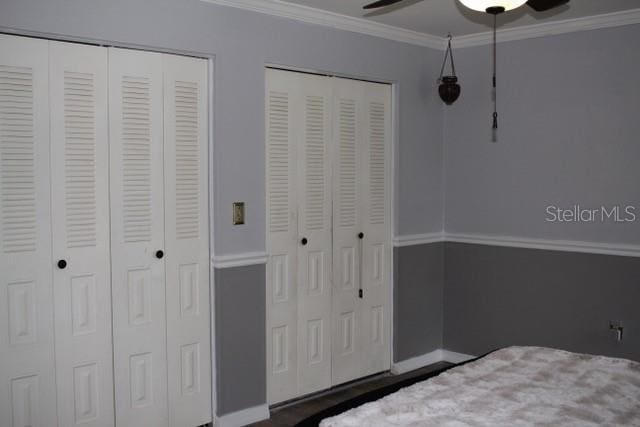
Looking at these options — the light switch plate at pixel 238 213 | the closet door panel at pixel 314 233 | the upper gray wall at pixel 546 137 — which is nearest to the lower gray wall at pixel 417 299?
the upper gray wall at pixel 546 137

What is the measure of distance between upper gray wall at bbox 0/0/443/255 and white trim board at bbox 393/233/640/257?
3.0 inches

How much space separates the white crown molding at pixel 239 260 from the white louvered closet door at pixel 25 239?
2.77ft

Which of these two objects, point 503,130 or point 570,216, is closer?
point 570,216

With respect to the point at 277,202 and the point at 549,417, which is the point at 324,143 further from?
the point at 549,417

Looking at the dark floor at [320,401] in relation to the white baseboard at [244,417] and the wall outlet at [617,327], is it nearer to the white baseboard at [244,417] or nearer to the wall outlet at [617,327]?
the white baseboard at [244,417]

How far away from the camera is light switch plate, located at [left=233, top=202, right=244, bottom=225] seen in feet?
11.1

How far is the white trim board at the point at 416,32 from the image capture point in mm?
3477

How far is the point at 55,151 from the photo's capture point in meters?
2.80

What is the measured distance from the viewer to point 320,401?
152 inches

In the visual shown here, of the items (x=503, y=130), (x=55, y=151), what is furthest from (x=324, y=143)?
(x=55, y=151)

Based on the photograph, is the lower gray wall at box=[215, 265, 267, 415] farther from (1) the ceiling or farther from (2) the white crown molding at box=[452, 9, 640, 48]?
(2) the white crown molding at box=[452, 9, 640, 48]

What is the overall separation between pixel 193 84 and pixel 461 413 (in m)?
2.11

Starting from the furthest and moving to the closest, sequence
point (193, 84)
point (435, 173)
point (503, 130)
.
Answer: point (435, 173) < point (503, 130) < point (193, 84)

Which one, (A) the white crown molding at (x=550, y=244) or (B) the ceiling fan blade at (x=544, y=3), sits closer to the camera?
(B) the ceiling fan blade at (x=544, y=3)
